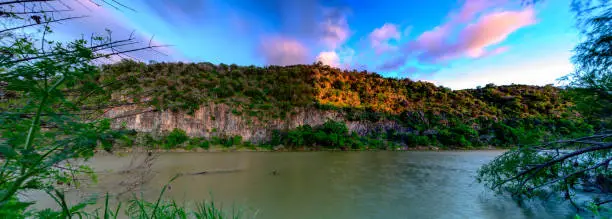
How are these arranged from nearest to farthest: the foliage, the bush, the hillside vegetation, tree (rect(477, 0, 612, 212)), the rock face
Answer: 1. tree (rect(477, 0, 612, 212))
2. the bush
3. the rock face
4. the foliage
5. the hillside vegetation

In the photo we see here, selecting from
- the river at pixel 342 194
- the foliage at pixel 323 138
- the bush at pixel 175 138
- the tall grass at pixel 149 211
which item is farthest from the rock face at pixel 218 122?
the tall grass at pixel 149 211

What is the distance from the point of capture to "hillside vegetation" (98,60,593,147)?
A: 854 inches

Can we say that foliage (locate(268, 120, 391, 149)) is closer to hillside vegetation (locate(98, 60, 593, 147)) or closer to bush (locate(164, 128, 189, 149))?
hillside vegetation (locate(98, 60, 593, 147))

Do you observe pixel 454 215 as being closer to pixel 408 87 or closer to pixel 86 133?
pixel 86 133

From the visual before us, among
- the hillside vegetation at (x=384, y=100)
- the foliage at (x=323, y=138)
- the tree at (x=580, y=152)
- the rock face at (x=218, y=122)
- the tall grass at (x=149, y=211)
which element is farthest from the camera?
the hillside vegetation at (x=384, y=100)

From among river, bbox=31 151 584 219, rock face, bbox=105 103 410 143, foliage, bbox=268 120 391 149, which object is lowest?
river, bbox=31 151 584 219

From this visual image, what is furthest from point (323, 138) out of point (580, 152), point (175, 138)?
point (580, 152)

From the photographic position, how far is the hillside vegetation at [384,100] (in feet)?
71.2

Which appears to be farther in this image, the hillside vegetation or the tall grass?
the hillside vegetation

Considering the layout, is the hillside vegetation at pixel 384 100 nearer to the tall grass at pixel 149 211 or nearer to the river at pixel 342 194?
the river at pixel 342 194

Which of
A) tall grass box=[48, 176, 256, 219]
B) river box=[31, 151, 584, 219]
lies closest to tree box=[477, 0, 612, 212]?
river box=[31, 151, 584, 219]

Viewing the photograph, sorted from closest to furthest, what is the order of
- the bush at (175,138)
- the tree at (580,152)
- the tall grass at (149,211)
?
the tall grass at (149,211) < the tree at (580,152) < the bush at (175,138)

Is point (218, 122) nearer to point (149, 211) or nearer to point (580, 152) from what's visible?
point (149, 211)

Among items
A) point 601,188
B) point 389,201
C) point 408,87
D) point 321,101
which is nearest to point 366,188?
point 389,201
